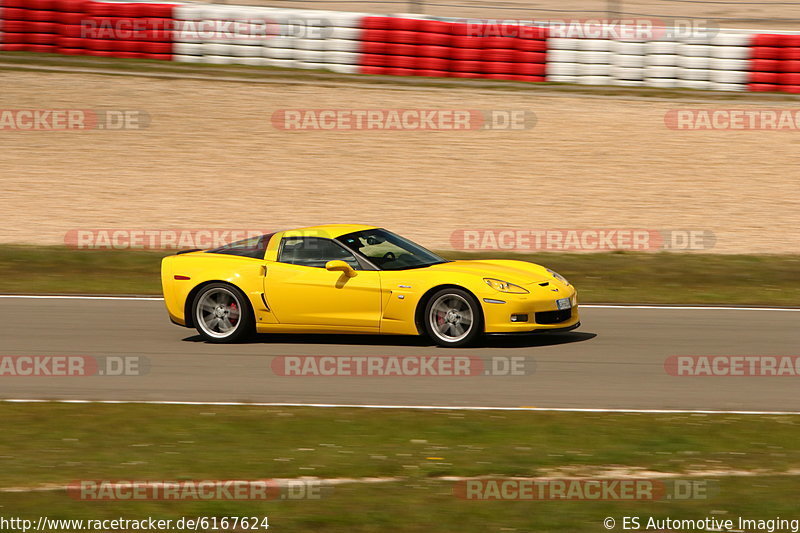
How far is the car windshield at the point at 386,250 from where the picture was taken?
10.7 meters

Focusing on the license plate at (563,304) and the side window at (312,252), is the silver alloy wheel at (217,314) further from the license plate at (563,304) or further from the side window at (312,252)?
the license plate at (563,304)

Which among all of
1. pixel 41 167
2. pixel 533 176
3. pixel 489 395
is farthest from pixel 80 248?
pixel 489 395

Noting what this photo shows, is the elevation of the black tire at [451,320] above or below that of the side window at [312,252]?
below

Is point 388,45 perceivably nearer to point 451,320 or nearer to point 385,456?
point 451,320

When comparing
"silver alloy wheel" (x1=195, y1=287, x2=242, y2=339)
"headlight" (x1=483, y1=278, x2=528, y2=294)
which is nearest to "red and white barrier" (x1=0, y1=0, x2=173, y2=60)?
"silver alloy wheel" (x1=195, y1=287, x2=242, y2=339)

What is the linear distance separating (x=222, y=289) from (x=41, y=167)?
10400mm

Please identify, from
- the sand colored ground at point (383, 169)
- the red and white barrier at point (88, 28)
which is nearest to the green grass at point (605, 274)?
the sand colored ground at point (383, 169)

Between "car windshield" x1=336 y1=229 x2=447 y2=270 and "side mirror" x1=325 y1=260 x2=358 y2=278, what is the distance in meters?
0.24

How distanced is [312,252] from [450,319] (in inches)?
60.2

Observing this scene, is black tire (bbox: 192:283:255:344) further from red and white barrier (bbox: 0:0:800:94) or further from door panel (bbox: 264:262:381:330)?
red and white barrier (bbox: 0:0:800:94)

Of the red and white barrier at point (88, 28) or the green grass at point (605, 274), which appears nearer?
the green grass at point (605, 274)

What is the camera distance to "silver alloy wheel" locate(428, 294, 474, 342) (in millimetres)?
10367

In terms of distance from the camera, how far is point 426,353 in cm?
1026

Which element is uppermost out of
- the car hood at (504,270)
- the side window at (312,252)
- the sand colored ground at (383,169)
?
the sand colored ground at (383,169)
